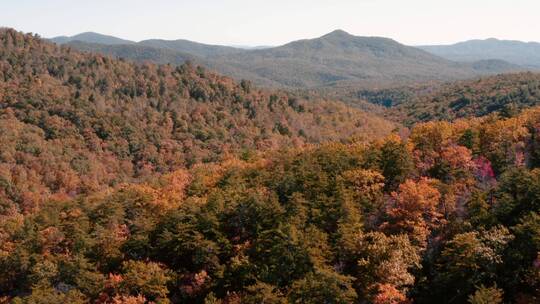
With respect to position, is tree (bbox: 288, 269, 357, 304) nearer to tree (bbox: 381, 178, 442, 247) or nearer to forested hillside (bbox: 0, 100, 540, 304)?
forested hillside (bbox: 0, 100, 540, 304)

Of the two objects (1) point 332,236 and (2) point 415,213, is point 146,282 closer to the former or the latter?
(1) point 332,236

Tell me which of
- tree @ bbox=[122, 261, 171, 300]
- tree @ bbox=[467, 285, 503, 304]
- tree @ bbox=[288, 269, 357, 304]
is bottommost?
tree @ bbox=[122, 261, 171, 300]

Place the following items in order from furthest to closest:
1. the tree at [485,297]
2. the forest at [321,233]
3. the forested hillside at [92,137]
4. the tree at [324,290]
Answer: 1. the forested hillside at [92,137]
2. the forest at [321,233]
3. the tree at [324,290]
4. the tree at [485,297]

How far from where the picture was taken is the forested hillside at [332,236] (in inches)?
1624

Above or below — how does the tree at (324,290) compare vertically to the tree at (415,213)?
below

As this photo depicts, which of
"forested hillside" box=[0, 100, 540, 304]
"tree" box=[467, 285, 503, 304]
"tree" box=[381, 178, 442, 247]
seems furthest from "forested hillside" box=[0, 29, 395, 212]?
"tree" box=[467, 285, 503, 304]

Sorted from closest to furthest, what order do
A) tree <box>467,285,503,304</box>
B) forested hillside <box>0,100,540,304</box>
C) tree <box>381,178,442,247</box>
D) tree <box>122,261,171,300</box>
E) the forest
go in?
1. tree <box>467,285,503,304</box>
2. forested hillside <box>0,100,540,304</box>
3. the forest
4. tree <box>122,261,171,300</box>
5. tree <box>381,178,442,247</box>

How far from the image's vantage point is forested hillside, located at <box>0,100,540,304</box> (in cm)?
4125

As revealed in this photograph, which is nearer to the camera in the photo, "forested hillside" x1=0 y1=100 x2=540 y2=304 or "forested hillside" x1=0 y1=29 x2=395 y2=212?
"forested hillside" x1=0 y1=100 x2=540 y2=304

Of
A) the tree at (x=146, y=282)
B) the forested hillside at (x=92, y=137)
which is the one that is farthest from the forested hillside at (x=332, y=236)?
the forested hillside at (x=92, y=137)

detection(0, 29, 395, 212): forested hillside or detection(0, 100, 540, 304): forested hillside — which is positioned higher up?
detection(0, 100, 540, 304): forested hillside

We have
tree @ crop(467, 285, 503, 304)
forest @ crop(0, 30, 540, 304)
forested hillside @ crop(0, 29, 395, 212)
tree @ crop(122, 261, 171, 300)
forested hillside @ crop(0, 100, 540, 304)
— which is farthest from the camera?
forested hillside @ crop(0, 29, 395, 212)

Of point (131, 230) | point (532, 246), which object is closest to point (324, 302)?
point (532, 246)

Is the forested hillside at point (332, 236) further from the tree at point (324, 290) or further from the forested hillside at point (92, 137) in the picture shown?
the forested hillside at point (92, 137)
